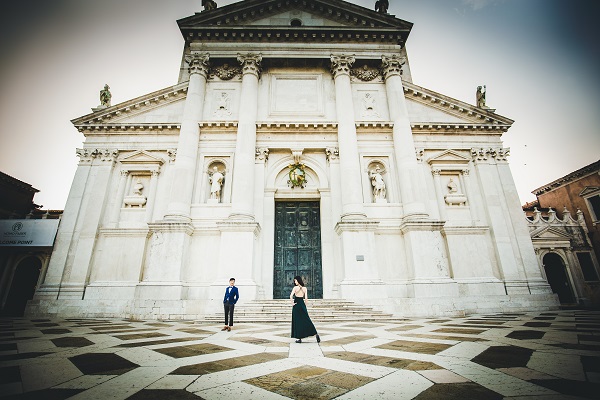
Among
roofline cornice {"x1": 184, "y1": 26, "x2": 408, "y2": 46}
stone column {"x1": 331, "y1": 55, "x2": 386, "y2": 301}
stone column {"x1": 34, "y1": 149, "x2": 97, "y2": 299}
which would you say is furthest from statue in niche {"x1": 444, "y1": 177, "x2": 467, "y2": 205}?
stone column {"x1": 34, "y1": 149, "x2": 97, "y2": 299}

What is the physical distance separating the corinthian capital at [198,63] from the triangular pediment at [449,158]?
44.3 ft

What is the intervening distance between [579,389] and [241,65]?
1762cm

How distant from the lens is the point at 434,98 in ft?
51.5

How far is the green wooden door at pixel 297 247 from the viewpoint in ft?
43.3

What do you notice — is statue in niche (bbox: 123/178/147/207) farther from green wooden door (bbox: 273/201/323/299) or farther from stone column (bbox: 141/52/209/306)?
green wooden door (bbox: 273/201/323/299)

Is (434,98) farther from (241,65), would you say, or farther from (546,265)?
(546,265)

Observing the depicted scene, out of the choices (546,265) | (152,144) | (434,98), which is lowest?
(546,265)

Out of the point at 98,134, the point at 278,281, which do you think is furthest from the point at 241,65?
the point at 278,281

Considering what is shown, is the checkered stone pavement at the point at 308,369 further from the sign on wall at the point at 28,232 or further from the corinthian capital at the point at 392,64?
the corinthian capital at the point at 392,64

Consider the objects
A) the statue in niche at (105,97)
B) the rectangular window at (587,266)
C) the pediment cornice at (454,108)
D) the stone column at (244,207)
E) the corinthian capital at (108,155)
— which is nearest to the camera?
the stone column at (244,207)

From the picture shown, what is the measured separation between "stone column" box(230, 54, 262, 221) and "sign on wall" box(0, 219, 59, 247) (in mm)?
10096

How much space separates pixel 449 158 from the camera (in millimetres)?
15078

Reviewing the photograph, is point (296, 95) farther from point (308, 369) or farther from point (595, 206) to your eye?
point (595, 206)

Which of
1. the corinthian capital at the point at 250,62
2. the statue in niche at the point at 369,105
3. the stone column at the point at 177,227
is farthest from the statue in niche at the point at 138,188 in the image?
the statue in niche at the point at 369,105
